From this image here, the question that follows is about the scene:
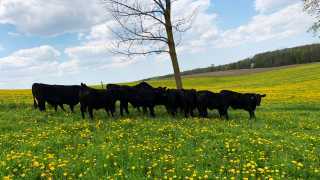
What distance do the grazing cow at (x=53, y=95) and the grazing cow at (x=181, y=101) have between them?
4.96 m

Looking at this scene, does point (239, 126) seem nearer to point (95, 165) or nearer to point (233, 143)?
point (233, 143)

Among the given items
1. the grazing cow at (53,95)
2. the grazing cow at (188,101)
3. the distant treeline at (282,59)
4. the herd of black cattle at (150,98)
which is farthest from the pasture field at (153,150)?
the distant treeline at (282,59)

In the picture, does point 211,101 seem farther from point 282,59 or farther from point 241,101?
point 282,59

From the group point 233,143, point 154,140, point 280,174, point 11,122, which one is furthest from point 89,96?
point 280,174

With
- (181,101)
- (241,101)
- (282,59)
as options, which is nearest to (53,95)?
(181,101)

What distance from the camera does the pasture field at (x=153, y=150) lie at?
10.1 m

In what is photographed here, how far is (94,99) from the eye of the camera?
19.7 meters

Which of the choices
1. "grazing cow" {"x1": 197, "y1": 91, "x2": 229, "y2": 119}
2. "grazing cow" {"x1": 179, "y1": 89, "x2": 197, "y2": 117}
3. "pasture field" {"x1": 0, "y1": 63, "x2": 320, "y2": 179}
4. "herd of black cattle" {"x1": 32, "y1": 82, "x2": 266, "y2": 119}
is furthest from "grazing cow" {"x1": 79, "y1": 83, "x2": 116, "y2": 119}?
"grazing cow" {"x1": 197, "y1": 91, "x2": 229, "y2": 119}

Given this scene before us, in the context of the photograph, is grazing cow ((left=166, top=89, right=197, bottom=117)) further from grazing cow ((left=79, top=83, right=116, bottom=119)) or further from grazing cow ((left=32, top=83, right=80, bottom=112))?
grazing cow ((left=32, top=83, right=80, bottom=112))

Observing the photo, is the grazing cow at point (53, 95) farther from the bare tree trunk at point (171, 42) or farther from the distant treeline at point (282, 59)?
the distant treeline at point (282, 59)

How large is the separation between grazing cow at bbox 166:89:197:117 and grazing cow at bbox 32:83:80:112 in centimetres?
496

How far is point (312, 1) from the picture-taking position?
1550 inches

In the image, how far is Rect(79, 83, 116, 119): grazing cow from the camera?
19.5 m

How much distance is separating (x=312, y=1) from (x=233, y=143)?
3041cm
